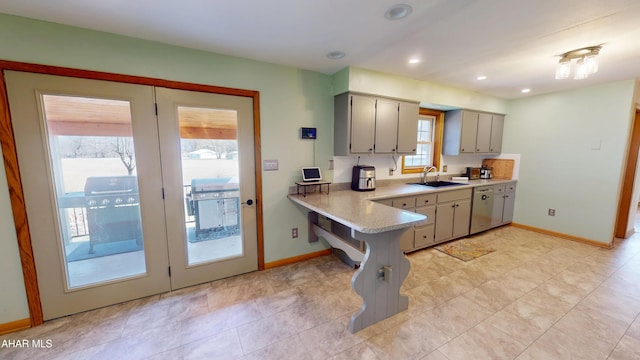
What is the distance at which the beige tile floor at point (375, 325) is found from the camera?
1.69 meters

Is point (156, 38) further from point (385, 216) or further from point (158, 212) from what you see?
point (385, 216)

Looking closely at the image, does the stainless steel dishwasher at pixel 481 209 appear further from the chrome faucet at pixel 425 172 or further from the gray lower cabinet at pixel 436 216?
the chrome faucet at pixel 425 172

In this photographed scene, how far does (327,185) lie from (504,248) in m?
2.77

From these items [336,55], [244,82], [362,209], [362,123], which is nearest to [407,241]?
[362,209]

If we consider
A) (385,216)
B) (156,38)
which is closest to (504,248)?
(385,216)

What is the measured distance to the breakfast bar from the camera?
180cm

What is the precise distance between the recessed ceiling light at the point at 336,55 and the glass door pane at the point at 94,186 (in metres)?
1.93

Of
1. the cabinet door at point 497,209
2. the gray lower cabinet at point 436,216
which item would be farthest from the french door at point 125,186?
the cabinet door at point 497,209

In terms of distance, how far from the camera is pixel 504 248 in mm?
3441

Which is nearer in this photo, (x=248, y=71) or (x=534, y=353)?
(x=534, y=353)

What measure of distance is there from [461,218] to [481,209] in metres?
0.54

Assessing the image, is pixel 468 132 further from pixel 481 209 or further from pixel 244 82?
pixel 244 82

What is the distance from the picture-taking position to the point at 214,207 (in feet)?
8.43

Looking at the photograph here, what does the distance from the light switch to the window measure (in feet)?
7.82
